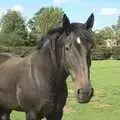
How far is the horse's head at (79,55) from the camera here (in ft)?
15.8

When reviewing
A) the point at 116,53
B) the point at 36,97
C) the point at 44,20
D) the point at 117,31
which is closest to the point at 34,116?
the point at 36,97

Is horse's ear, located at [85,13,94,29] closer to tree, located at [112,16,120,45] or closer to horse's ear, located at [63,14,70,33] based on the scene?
horse's ear, located at [63,14,70,33]

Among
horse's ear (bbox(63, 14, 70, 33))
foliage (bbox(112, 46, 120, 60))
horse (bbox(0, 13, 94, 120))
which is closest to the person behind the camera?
horse (bbox(0, 13, 94, 120))

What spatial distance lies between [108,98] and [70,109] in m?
2.91

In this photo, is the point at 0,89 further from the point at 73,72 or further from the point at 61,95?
the point at 73,72

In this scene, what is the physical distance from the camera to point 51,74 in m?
5.75

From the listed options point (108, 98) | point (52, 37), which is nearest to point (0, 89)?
point (52, 37)

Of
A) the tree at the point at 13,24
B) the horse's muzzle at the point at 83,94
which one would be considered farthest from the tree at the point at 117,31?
the horse's muzzle at the point at 83,94

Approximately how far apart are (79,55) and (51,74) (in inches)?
36.6

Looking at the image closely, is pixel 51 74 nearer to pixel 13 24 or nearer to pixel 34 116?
pixel 34 116

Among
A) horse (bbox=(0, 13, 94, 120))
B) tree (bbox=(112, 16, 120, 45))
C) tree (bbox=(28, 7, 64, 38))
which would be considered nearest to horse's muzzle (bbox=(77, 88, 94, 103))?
horse (bbox=(0, 13, 94, 120))

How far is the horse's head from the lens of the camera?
4816 mm

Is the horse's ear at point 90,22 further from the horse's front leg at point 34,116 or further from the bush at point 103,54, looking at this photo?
the bush at point 103,54

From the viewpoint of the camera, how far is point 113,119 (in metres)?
10.6
